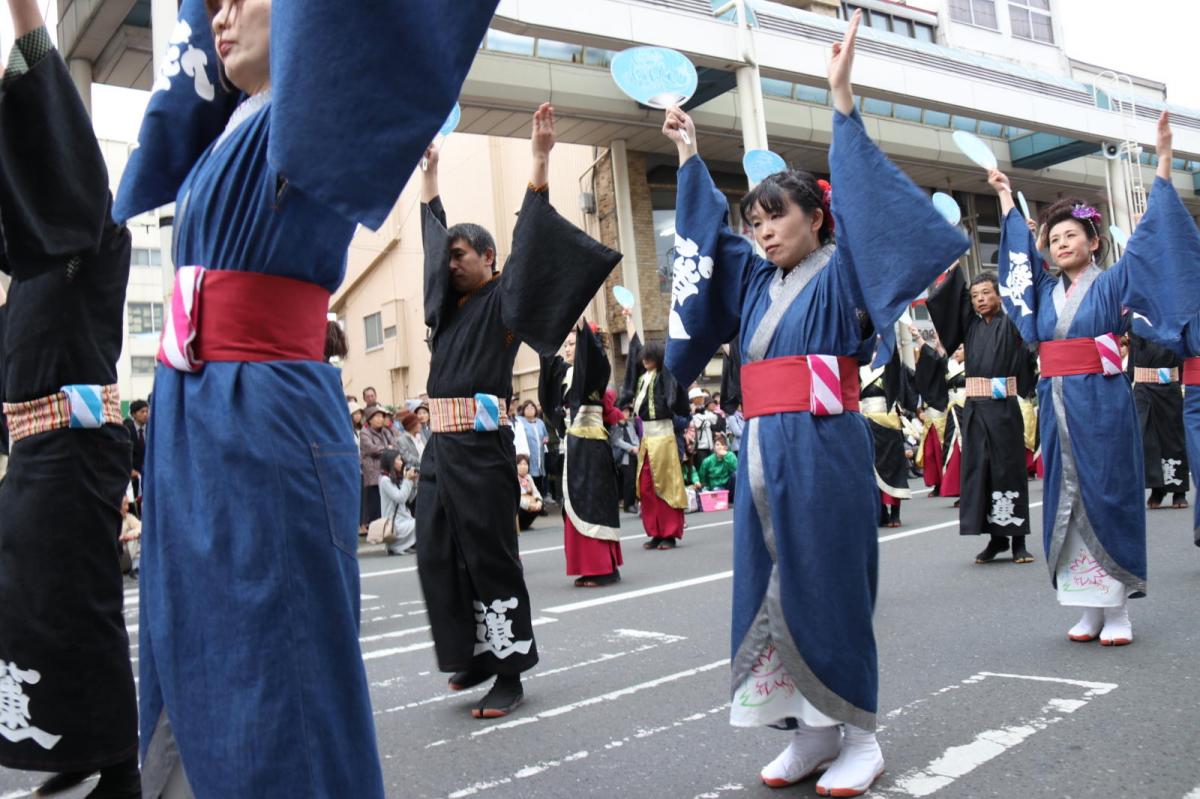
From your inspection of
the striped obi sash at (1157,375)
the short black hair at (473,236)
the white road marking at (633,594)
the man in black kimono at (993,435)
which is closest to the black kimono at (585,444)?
the white road marking at (633,594)

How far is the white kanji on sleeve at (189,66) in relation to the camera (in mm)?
2109

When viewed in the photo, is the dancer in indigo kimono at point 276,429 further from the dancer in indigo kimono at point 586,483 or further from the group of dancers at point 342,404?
the dancer in indigo kimono at point 586,483

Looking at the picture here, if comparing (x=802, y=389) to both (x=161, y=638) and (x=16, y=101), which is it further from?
(x=16, y=101)

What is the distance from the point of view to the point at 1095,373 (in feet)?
15.0

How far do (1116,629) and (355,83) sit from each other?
13.0 ft

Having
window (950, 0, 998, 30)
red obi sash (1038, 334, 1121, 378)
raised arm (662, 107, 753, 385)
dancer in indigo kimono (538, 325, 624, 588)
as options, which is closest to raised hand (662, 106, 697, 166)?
raised arm (662, 107, 753, 385)

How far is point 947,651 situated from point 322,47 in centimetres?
371

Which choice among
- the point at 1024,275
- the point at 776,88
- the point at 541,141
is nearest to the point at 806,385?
the point at 541,141

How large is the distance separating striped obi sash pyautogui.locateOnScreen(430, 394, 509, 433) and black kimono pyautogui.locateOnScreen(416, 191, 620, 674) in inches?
0.9

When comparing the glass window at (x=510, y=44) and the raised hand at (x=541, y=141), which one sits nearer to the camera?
the raised hand at (x=541, y=141)

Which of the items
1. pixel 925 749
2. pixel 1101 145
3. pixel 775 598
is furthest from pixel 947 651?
pixel 1101 145

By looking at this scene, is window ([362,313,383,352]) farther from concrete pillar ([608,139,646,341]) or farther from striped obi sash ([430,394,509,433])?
A: striped obi sash ([430,394,509,433])

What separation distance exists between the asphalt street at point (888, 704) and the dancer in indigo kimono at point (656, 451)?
8.18 ft

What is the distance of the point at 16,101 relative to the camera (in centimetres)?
193
